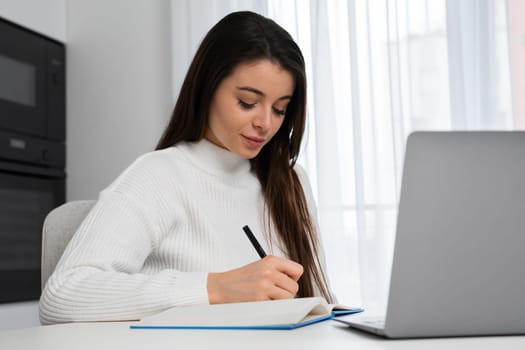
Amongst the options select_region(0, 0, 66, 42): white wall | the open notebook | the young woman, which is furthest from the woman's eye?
select_region(0, 0, 66, 42): white wall

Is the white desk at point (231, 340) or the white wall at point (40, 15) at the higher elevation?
the white wall at point (40, 15)

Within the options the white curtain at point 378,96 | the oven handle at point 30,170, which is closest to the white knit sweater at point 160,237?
the white curtain at point 378,96

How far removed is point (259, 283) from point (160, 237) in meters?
0.39

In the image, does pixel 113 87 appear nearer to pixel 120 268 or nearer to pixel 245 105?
pixel 245 105

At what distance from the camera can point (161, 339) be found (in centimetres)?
68

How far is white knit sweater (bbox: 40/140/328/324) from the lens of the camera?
105 cm

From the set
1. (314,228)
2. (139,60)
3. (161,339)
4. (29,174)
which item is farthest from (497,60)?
(161,339)

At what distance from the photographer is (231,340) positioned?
2.17ft

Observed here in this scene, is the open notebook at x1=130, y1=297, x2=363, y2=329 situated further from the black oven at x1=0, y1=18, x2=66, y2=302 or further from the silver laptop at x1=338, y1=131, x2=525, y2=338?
the black oven at x1=0, y1=18, x2=66, y2=302

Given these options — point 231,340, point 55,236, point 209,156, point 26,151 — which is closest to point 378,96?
point 209,156

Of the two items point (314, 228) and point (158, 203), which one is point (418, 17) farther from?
point (158, 203)

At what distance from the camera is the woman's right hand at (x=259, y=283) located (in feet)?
3.25

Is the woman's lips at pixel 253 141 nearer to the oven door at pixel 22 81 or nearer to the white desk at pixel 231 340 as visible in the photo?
the white desk at pixel 231 340

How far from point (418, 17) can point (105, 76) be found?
1.29m
